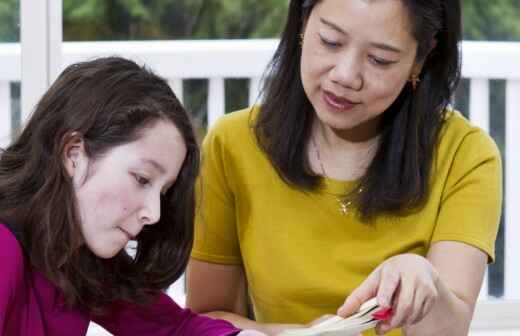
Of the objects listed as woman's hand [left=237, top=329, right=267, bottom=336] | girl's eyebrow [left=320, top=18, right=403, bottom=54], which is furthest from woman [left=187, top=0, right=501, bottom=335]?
woman's hand [left=237, top=329, right=267, bottom=336]

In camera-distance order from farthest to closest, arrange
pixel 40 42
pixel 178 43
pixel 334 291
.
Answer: pixel 178 43 → pixel 40 42 → pixel 334 291

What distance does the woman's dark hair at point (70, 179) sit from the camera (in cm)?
155

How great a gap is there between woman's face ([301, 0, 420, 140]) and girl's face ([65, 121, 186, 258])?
305mm

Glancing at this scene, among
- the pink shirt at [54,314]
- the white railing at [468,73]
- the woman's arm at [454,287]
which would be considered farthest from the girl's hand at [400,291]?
the white railing at [468,73]

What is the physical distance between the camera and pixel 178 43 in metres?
3.52

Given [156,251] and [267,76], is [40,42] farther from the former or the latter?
[156,251]

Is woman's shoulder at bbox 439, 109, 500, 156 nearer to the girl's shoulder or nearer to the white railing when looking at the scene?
the girl's shoulder

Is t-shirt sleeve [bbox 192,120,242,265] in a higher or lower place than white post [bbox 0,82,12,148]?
higher

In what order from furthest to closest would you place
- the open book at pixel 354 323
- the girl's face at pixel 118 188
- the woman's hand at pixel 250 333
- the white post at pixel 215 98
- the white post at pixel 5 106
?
the white post at pixel 215 98 < the white post at pixel 5 106 < the woman's hand at pixel 250 333 < the girl's face at pixel 118 188 < the open book at pixel 354 323

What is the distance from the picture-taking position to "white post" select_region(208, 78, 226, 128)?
356 cm

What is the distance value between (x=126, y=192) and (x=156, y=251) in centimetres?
19

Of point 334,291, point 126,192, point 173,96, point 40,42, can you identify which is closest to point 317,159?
point 334,291

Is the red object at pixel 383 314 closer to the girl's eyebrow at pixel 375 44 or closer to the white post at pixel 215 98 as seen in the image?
the girl's eyebrow at pixel 375 44

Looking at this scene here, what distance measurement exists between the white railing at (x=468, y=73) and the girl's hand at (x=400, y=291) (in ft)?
6.12
